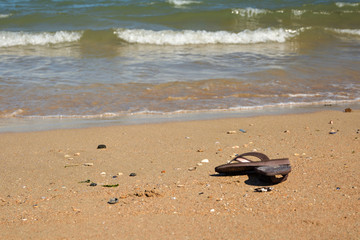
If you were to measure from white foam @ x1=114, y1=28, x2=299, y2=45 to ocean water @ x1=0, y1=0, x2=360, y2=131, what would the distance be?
0.03 metres

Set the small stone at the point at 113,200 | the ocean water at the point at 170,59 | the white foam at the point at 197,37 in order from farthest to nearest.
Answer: the white foam at the point at 197,37 < the ocean water at the point at 170,59 < the small stone at the point at 113,200

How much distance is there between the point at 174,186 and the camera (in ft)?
11.2

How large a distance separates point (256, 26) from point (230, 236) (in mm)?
13700

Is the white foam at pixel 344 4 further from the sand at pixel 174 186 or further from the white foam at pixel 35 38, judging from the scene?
the sand at pixel 174 186

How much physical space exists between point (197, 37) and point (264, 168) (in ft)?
34.3

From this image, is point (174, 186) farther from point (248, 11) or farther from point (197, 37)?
point (248, 11)

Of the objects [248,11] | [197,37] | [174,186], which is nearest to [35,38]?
[197,37]

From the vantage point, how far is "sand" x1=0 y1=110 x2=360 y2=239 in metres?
2.73

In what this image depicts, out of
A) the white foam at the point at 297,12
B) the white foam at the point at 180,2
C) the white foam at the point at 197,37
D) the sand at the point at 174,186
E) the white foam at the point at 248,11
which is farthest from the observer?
the white foam at the point at 180,2

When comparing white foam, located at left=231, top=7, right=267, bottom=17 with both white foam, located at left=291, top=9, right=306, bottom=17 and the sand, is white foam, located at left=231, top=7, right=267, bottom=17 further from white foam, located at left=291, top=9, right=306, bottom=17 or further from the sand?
the sand

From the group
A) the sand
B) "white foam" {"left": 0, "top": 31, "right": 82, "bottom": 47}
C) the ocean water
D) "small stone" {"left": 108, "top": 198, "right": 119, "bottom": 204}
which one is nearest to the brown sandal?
the sand

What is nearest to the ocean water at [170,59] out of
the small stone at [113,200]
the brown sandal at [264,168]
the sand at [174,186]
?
the sand at [174,186]

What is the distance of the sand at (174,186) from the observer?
2730 millimetres

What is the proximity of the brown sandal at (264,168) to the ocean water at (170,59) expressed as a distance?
260 cm
